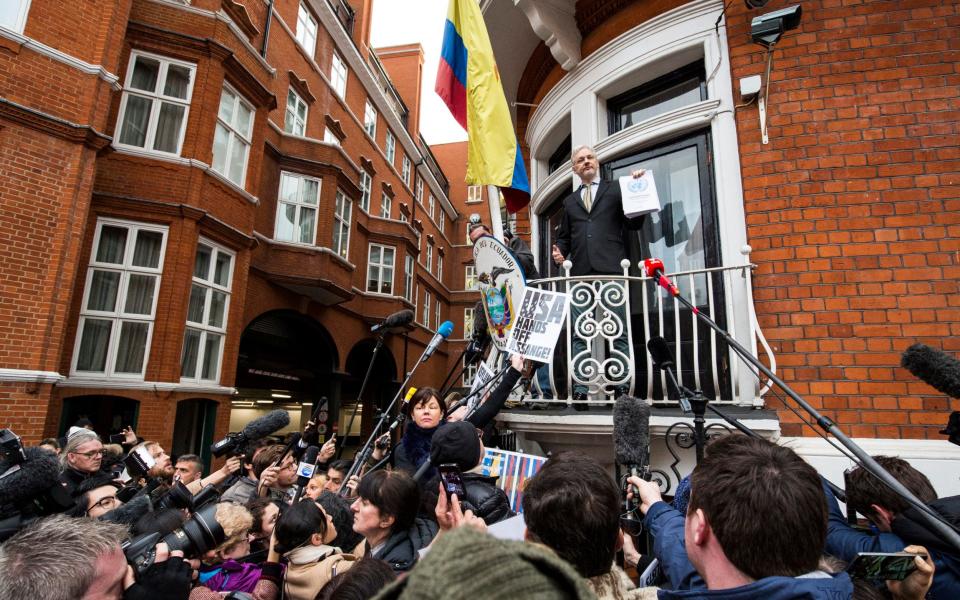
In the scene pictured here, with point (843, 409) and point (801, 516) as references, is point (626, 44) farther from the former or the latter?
point (801, 516)

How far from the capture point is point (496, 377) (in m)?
4.21

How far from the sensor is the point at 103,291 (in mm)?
8922

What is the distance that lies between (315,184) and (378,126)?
307 inches

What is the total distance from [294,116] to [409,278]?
28.4 ft

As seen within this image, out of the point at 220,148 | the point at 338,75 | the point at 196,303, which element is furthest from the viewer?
the point at 338,75

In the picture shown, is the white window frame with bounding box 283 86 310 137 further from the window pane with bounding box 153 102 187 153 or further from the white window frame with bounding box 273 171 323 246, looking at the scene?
the window pane with bounding box 153 102 187 153

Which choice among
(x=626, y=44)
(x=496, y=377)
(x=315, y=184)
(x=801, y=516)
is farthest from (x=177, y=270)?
(x=801, y=516)

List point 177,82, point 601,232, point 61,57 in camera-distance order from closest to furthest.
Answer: point 601,232
point 61,57
point 177,82

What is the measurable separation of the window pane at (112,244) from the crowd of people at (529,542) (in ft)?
24.9

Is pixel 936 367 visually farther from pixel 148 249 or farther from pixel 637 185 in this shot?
pixel 148 249

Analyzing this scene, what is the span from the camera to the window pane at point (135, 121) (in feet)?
31.2

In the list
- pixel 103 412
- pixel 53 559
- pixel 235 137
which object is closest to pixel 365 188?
pixel 235 137

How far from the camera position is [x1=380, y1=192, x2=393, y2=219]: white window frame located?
2161 cm

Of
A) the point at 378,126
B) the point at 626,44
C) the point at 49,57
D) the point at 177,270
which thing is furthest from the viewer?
the point at 378,126
